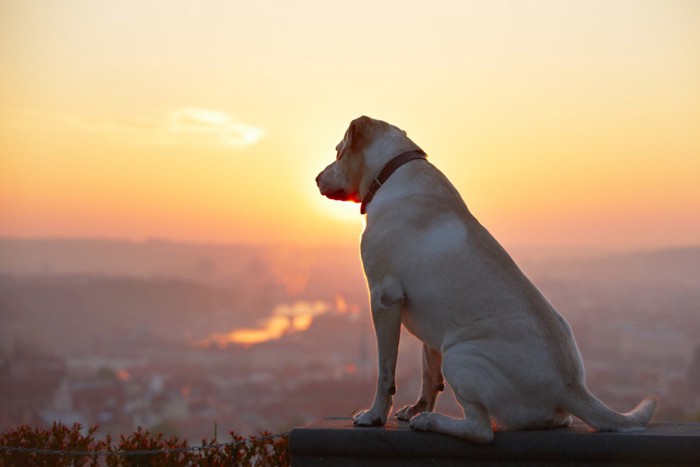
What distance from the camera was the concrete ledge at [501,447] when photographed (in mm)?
4348

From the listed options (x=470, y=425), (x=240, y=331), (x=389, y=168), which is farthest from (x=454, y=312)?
(x=240, y=331)

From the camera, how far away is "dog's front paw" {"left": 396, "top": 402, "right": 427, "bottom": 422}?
16.8ft

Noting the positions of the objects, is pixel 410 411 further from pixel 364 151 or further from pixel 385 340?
pixel 364 151

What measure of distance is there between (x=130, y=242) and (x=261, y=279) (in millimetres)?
10144

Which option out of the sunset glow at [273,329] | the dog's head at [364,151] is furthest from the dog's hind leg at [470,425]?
the sunset glow at [273,329]

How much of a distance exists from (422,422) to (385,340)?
0.49 m

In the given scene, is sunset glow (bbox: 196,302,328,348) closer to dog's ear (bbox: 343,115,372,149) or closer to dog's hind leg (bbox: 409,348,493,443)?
dog's ear (bbox: 343,115,372,149)

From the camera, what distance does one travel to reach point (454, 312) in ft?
15.1

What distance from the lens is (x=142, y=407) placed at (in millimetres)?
53406

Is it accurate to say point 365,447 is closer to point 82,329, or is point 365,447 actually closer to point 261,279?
point 261,279

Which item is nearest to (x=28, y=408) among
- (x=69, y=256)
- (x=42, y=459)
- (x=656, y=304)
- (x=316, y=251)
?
(x=316, y=251)

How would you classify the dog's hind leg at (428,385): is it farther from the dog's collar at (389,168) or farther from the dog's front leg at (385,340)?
the dog's collar at (389,168)

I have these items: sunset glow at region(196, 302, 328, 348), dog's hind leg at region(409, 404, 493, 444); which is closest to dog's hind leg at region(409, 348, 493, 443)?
dog's hind leg at region(409, 404, 493, 444)

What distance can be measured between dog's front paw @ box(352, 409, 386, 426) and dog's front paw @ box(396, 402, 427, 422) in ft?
1.02
